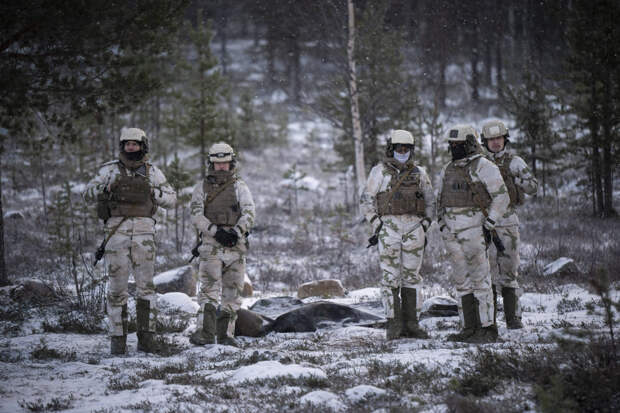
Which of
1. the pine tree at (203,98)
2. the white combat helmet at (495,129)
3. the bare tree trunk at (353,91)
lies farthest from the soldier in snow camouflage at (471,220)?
the pine tree at (203,98)

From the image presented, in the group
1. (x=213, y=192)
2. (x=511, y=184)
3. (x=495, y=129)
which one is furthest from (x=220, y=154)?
(x=511, y=184)

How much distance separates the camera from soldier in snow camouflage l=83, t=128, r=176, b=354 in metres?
6.26

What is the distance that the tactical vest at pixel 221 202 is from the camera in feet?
22.1

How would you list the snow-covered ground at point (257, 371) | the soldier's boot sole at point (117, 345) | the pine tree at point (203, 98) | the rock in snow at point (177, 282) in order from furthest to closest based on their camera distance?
the pine tree at point (203, 98)
the rock in snow at point (177, 282)
the soldier's boot sole at point (117, 345)
the snow-covered ground at point (257, 371)

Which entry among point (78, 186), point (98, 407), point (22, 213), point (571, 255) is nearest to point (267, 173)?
point (78, 186)

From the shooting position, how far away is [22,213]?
19312 mm

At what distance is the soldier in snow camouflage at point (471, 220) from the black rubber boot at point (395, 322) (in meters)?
0.68

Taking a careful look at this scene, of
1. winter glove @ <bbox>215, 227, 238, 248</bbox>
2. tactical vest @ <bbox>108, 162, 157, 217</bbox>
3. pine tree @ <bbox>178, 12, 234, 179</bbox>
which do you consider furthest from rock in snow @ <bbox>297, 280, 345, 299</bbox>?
pine tree @ <bbox>178, 12, 234, 179</bbox>

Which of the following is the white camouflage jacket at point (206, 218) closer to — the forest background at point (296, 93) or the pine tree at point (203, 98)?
the forest background at point (296, 93)

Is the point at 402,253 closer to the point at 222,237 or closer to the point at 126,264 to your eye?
the point at 222,237

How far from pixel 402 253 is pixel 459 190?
110cm

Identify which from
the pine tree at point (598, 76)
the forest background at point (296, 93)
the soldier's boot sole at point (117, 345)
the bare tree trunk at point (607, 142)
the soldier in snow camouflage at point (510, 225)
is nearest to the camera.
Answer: the soldier's boot sole at point (117, 345)

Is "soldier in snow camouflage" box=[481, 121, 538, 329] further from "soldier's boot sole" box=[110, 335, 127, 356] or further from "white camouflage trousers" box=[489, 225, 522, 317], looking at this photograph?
"soldier's boot sole" box=[110, 335, 127, 356]

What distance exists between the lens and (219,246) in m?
6.78
